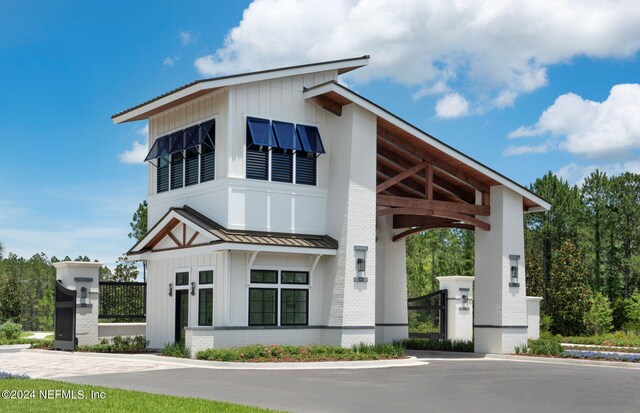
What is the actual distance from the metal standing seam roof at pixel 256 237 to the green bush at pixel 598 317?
20380 millimetres

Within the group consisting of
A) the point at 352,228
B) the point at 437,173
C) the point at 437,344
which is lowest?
the point at 437,344

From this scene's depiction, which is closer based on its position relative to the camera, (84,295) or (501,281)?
(84,295)

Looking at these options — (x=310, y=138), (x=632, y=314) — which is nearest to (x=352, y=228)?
(x=310, y=138)

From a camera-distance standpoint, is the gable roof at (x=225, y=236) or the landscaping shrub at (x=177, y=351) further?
the gable roof at (x=225, y=236)

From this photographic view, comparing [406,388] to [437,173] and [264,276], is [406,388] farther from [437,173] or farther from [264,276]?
[437,173]

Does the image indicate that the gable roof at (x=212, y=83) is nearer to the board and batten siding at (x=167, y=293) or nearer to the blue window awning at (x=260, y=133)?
the blue window awning at (x=260, y=133)

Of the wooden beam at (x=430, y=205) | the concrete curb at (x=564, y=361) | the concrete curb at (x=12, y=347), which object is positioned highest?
the wooden beam at (x=430, y=205)

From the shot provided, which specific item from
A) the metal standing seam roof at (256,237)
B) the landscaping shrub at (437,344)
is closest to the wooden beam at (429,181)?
the metal standing seam roof at (256,237)

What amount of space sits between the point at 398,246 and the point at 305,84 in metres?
8.77

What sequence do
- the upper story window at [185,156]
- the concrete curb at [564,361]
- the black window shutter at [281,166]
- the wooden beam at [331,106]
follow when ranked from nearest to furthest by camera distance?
the concrete curb at [564,361] < the black window shutter at [281,166] < the upper story window at [185,156] < the wooden beam at [331,106]

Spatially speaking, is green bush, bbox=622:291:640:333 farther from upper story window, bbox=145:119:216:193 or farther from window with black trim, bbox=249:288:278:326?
upper story window, bbox=145:119:216:193

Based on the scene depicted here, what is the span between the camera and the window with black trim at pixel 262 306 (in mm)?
24188

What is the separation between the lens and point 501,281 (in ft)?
92.4

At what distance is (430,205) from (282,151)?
560cm
